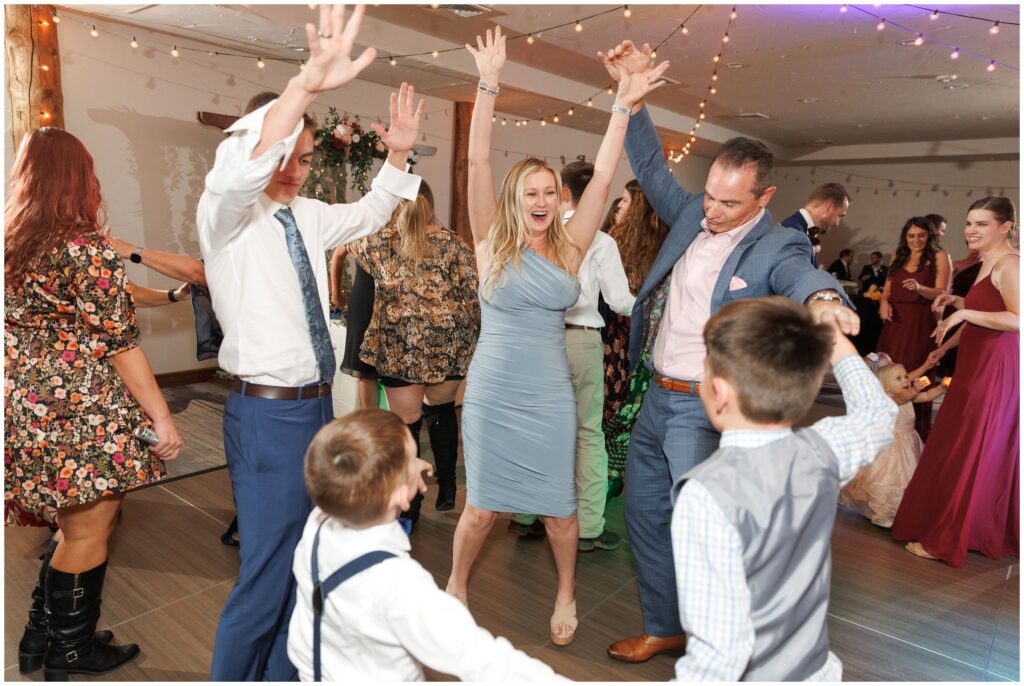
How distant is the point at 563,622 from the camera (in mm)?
2371

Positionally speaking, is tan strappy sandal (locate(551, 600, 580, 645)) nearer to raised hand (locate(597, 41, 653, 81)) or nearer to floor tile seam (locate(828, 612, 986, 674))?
floor tile seam (locate(828, 612, 986, 674))

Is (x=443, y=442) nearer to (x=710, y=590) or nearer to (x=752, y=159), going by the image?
(x=752, y=159)

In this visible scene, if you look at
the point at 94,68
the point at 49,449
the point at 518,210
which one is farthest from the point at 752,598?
the point at 94,68

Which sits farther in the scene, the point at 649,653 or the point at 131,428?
the point at 649,653

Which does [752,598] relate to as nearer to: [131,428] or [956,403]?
[131,428]

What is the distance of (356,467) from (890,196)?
1543 cm

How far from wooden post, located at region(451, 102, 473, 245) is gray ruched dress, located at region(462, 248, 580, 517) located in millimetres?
6228

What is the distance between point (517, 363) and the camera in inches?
90.3

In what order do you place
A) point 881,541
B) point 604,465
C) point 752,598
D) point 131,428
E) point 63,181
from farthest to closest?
point 881,541, point 604,465, point 131,428, point 63,181, point 752,598

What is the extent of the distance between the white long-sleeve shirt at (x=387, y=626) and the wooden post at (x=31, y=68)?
483 centimetres

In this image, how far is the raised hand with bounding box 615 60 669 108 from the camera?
2.06 m

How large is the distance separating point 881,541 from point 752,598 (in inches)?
107

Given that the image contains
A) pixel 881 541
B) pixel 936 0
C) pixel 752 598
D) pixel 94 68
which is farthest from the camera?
pixel 94 68

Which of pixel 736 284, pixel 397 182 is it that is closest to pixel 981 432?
pixel 736 284
